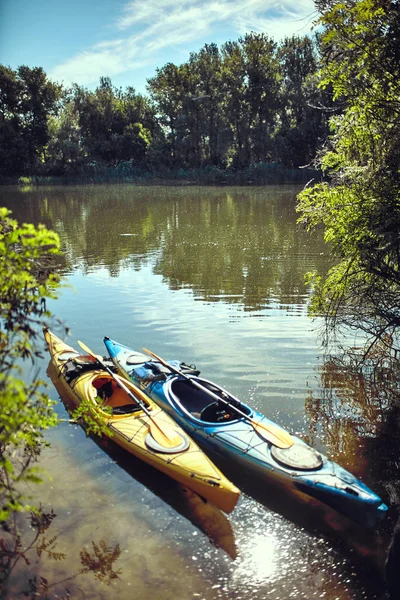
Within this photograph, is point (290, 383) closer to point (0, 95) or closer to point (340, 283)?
point (340, 283)

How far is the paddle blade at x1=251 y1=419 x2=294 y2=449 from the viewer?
6.14 meters

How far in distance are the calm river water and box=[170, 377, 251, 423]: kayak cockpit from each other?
27.4 inches

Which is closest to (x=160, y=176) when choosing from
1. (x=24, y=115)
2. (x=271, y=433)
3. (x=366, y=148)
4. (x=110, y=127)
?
(x=110, y=127)

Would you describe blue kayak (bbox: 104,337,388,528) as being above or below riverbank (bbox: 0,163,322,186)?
below

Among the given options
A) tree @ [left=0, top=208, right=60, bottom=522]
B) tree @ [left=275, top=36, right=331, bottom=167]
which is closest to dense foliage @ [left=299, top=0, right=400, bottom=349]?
tree @ [left=0, top=208, right=60, bottom=522]

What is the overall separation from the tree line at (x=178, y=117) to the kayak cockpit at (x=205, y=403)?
1930 inches

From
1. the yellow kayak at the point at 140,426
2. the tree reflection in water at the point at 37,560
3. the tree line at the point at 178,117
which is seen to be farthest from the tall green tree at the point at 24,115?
the tree reflection in water at the point at 37,560

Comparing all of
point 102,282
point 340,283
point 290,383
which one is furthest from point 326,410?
point 102,282

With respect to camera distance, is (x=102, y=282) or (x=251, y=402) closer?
(x=251, y=402)

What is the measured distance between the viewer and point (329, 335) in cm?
1033

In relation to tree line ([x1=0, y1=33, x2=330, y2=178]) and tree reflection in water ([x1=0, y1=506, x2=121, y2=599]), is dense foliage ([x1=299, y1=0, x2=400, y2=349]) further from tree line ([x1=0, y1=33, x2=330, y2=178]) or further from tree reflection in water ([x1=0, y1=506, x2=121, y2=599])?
tree line ([x1=0, y1=33, x2=330, y2=178])

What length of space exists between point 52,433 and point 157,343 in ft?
11.3

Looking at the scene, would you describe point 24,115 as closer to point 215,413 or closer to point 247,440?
point 215,413

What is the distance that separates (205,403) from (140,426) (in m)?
1.36
